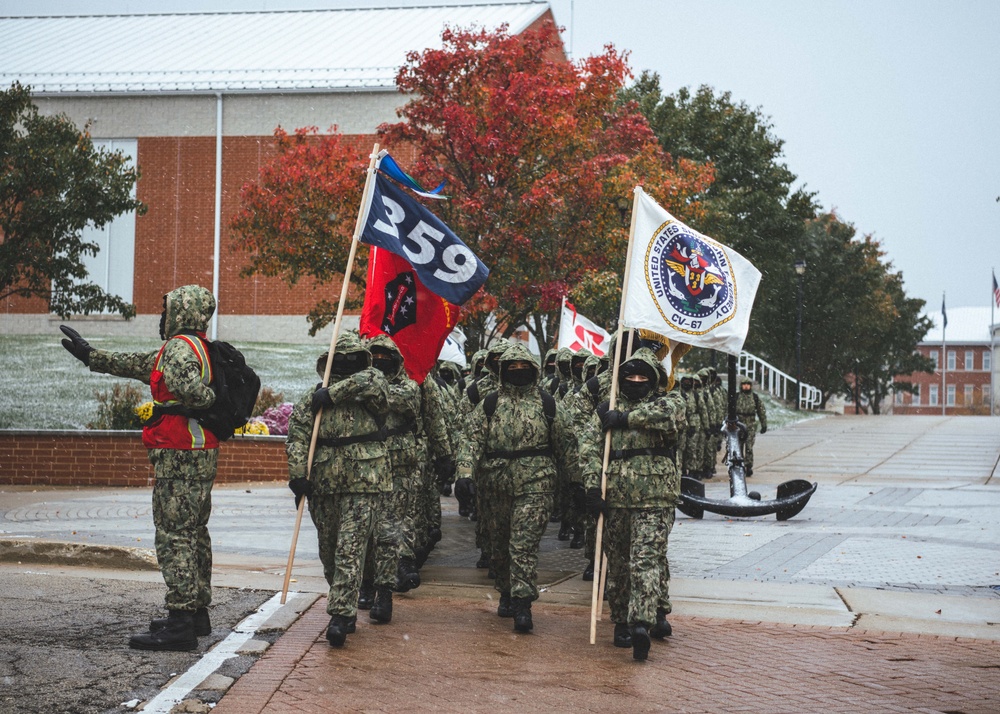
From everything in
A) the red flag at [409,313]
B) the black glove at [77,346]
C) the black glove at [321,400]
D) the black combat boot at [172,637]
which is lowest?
the black combat boot at [172,637]

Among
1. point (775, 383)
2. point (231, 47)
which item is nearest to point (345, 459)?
point (231, 47)

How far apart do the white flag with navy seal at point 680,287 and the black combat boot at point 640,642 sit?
2345 millimetres

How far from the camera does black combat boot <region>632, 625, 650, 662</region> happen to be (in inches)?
281

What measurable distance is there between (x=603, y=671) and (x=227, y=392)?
2.86 metres

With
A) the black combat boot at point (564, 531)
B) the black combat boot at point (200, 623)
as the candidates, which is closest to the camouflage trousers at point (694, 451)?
the black combat boot at point (564, 531)

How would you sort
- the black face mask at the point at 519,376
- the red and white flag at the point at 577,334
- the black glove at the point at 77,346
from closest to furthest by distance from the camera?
1. the black glove at the point at 77,346
2. the black face mask at the point at 519,376
3. the red and white flag at the point at 577,334

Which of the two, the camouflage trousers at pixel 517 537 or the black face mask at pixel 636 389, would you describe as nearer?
the black face mask at pixel 636 389

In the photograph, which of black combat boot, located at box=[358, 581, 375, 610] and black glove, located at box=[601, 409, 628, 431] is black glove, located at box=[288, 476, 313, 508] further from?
black glove, located at box=[601, 409, 628, 431]

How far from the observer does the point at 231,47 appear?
36969 millimetres

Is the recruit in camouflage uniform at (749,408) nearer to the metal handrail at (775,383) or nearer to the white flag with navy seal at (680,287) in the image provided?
the white flag with navy seal at (680,287)

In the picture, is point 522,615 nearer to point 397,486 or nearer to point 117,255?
point 397,486

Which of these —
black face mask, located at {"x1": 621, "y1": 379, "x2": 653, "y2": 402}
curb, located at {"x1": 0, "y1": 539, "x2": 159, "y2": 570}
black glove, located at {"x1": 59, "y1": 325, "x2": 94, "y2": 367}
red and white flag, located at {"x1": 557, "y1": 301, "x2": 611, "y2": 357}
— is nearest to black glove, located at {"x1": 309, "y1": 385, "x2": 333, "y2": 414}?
black glove, located at {"x1": 59, "y1": 325, "x2": 94, "y2": 367}

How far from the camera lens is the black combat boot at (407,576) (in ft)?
30.9

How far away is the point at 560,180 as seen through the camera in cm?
1906
